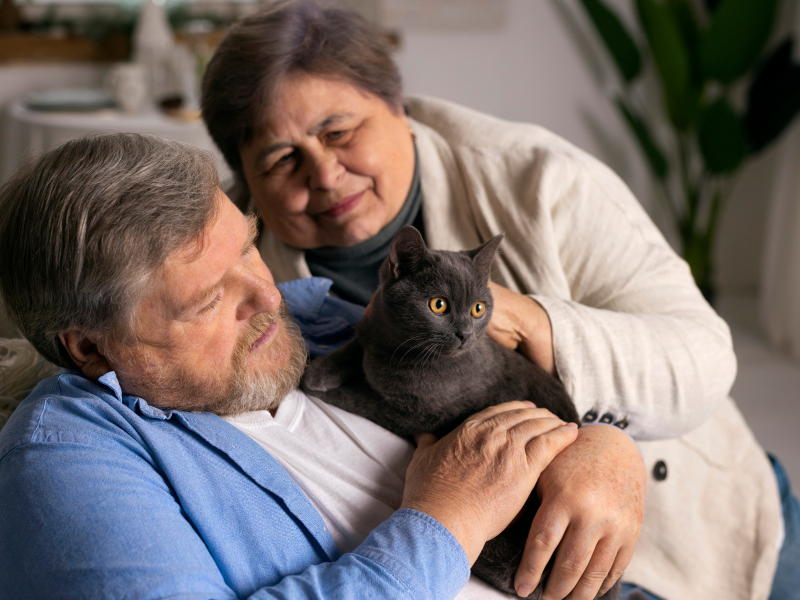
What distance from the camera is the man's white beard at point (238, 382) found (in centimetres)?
95

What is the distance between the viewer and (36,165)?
3.01 ft

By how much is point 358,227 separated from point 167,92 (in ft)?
7.84

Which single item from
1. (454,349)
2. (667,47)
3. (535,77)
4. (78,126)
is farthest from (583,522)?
(535,77)

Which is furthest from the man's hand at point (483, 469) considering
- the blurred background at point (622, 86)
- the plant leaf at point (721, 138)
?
the plant leaf at point (721, 138)

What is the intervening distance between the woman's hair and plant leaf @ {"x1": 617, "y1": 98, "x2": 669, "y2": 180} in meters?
2.41

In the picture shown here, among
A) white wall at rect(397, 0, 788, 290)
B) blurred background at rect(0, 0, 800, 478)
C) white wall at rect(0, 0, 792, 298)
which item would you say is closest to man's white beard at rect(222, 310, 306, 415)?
blurred background at rect(0, 0, 800, 478)

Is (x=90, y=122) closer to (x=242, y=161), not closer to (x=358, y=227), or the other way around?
(x=242, y=161)

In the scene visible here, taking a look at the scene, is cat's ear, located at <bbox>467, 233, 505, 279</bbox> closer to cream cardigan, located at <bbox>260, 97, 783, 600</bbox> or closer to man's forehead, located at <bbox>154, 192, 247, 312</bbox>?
cream cardigan, located at <bbox>260, 97, 783, 600</bbox>

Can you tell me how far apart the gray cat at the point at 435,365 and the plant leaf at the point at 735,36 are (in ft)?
8.77

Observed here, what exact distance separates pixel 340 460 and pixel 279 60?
30.5 inches

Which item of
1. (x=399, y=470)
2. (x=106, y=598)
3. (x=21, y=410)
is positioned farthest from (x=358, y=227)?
(x=106, y=598)

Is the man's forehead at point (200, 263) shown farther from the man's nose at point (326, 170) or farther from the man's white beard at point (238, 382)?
the man's nose at point (326, 170)

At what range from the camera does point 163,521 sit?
0.79 metres

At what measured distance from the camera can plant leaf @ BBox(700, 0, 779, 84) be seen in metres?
3.03
